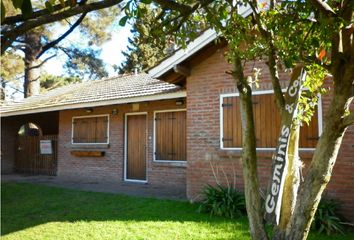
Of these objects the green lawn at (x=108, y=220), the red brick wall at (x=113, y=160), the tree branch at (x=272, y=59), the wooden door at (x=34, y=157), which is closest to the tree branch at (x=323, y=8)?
the tree branch at (x=272, y=59)

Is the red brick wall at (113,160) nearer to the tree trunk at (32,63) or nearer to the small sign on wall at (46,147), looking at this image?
the small sign on wall at (46,147)

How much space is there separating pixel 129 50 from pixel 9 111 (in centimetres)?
1966

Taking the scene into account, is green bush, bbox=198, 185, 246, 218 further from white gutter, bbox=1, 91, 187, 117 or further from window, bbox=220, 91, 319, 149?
white gutter, bbox=1, 91, 187, 117

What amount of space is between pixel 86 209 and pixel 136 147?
461cm

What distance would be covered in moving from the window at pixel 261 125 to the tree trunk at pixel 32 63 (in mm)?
20665

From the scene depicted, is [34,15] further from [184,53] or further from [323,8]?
[184,53]

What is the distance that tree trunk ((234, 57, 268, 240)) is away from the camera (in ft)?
Answer: 10.3

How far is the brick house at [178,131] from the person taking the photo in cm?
815

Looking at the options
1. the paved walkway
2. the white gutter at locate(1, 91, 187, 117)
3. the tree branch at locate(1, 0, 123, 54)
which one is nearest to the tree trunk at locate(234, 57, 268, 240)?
the tree branch at locate(1, 0, 123, 54)

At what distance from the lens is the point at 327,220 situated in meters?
6.32

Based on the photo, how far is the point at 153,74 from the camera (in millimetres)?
A: 9609

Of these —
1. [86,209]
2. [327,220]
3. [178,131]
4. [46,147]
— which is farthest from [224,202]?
[46,147]

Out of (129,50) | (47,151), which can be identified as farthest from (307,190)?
(129,50)

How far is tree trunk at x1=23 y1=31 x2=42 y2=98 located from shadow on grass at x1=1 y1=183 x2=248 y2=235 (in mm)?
18595
